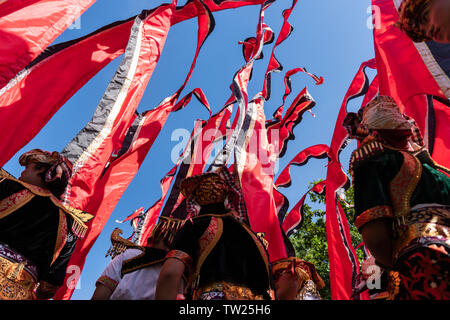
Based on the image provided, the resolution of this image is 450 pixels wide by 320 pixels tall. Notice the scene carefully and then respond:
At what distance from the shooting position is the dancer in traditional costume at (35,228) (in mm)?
2633

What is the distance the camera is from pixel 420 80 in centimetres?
383

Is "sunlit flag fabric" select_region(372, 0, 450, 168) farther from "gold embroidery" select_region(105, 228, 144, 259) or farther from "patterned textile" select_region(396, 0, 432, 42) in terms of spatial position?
Result: "gold embroidery" select_region(105, 228, 144, 259)

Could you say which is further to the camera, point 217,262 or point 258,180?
point 258,180

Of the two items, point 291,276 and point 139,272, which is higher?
point 139,272

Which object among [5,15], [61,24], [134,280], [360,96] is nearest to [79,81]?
[61,24]

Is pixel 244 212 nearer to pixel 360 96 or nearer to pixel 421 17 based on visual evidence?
pixel 421 17

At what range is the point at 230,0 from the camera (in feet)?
24.4

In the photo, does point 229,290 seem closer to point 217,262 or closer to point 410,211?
point 217,262

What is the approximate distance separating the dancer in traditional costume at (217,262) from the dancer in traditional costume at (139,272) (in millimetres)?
555

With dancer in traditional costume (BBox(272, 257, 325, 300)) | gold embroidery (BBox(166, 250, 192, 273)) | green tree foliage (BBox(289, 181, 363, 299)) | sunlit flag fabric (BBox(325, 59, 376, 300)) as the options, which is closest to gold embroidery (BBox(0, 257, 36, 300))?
gold embroidery (BBox(166, 250, 192, 273))

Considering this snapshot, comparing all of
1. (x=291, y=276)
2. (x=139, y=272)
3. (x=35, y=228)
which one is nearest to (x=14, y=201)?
(x=35, y=228)

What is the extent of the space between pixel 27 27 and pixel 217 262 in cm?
377

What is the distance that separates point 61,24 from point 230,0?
14.2ft

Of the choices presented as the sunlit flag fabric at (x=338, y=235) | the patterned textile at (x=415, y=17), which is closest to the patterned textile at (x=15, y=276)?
the patterned textile at (x=415, y=17)
